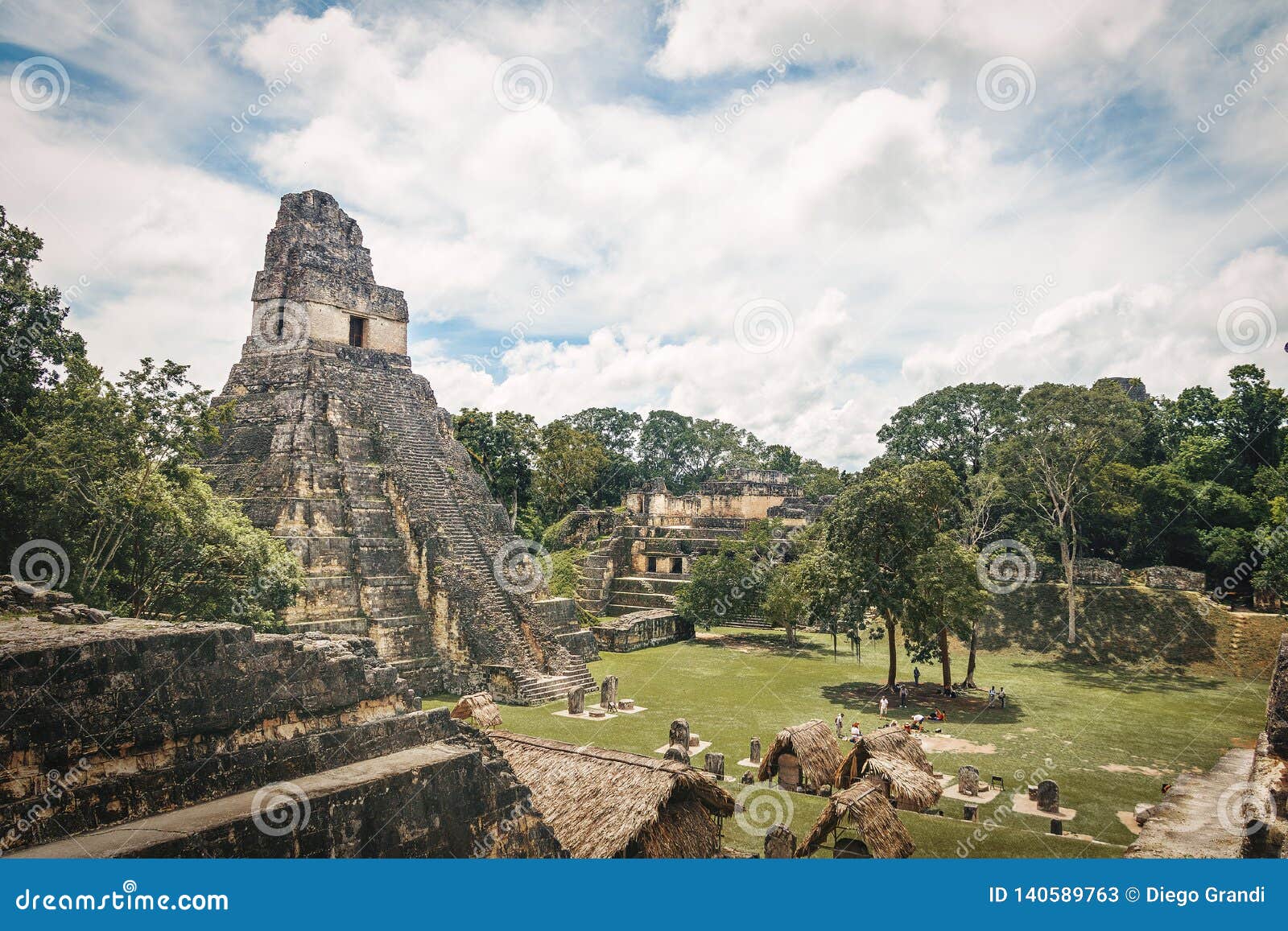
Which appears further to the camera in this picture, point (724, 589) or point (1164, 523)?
point (1164, 523)

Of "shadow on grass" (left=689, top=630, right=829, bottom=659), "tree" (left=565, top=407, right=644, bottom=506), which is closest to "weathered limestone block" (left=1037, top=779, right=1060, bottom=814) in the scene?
"shadow on grass" (left=689, top=630, right=829, bottom=659)

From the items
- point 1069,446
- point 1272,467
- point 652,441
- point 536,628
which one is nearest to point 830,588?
point 536,628

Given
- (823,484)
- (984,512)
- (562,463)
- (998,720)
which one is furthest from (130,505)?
(823,484)

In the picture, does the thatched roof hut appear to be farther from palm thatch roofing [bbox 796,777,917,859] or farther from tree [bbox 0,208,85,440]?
tree [bbox 0,208,85,440]

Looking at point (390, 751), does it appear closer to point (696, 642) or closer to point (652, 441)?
point (696, 642)

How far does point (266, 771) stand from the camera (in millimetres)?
7379

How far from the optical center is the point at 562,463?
4819cm

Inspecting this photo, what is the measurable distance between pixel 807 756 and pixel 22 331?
18.4 m

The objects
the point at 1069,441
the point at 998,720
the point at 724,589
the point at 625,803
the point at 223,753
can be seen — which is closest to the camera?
the point at 223,753

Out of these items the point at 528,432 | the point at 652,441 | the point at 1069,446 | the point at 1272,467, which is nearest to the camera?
the point at 1069,446

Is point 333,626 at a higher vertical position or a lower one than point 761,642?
higher

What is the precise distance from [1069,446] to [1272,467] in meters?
9.97

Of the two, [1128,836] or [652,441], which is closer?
[1128,836]

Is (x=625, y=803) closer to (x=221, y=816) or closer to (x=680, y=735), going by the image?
(x=221, y=816)
